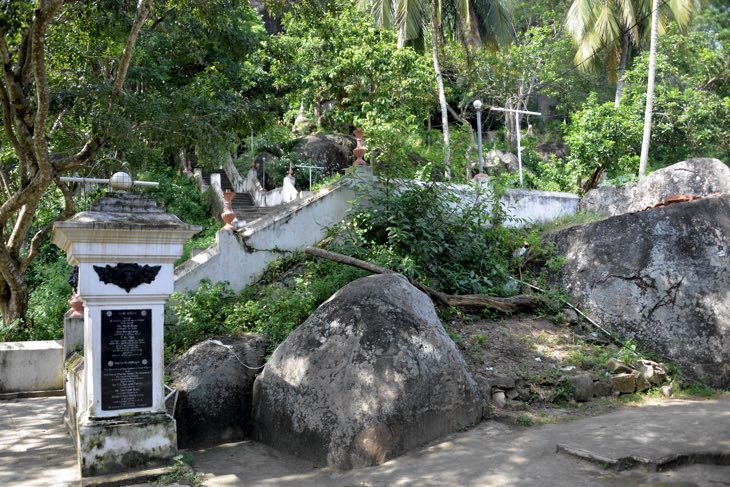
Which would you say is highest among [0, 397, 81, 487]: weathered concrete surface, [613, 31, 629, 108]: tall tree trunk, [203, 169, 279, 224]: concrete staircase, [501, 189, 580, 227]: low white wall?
[613, 31, 629, 108]: tall tree trunk

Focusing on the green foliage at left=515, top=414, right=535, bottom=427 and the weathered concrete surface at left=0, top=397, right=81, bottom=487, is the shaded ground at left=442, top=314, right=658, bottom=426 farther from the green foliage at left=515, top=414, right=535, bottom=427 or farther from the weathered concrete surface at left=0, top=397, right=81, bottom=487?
the weathered concrete surface at left=0, top=397, right=81, bottom=487

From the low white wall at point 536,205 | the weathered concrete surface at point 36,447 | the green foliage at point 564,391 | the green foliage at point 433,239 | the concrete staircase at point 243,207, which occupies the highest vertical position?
the concrete staircase at point 243,207

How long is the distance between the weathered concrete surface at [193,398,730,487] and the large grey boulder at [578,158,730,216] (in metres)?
6.68

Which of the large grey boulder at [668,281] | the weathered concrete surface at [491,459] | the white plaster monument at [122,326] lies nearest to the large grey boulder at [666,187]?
the large grey boulder at [668,281]

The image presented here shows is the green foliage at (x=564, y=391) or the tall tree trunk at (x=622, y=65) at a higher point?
the tall tree trunk at (x=622, y=65)

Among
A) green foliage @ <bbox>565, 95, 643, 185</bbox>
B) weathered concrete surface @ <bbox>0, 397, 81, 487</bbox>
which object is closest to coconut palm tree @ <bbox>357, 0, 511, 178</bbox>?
green foliage @ <bbox>565, 95, 643, 185</bbox>

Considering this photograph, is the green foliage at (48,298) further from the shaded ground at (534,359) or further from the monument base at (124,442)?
the shaded ground at (534,359)

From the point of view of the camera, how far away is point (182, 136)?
11578 millimetres

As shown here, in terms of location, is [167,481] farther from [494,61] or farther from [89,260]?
[494,61]

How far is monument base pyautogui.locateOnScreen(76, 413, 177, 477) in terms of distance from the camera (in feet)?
19.8

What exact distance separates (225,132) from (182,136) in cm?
83

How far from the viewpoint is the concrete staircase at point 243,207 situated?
56.9 feet

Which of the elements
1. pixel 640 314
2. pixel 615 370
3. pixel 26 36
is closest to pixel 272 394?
pixel 615 370

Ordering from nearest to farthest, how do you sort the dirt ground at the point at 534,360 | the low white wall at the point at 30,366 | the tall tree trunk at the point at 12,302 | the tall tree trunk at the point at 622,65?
the dirt ground at the point at 534,360 → the low white wall at the point at 30,366 → the tall tree trunk at the point at 12,302 → the tall tree trunk at the point at 622,65
